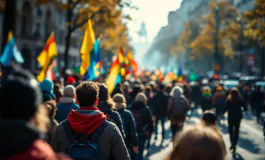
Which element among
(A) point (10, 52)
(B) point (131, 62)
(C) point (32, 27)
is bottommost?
(B) point (131, 62)

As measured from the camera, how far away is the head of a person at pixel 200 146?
2.43 m

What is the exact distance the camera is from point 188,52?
290ft

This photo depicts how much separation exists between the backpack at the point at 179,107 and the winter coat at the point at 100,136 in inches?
274

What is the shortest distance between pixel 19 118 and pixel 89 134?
210 cm

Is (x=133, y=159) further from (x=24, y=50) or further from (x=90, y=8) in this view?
(x=24, y=50)

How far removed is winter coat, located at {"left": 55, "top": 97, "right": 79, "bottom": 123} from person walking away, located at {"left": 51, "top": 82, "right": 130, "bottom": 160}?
7.77 ft

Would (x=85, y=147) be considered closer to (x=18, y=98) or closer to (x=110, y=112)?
(x=110, y=112)

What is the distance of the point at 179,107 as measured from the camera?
11.2 meters

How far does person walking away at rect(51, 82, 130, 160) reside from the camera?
13.2 ft

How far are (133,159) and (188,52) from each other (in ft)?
267

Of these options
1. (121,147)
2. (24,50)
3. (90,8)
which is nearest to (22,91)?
(121,147)

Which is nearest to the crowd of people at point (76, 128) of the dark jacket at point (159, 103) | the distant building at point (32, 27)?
the dark jacket at point (159, 103)

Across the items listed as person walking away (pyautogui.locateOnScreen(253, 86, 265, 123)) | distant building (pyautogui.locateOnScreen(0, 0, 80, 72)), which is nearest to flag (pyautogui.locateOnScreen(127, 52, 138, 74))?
person walking away (pyautogui.locateOnScreen(253, 86, 265, 123))

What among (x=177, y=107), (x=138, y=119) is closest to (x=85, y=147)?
(x=138, y=119)
